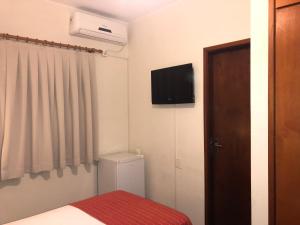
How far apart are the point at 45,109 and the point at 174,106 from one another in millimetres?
1483

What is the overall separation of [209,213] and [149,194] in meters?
0.98

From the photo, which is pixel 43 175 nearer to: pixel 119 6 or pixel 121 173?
pixel 121 173

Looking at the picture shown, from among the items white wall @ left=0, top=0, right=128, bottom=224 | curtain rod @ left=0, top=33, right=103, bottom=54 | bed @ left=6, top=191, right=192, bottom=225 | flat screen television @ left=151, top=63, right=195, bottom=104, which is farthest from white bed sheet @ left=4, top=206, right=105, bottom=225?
curtain rod @ left=0, top=33, right=103, bottom=54

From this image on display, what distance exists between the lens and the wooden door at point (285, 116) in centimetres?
143

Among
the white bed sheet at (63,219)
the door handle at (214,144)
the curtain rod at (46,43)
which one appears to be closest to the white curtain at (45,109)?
the curtain rod at (46,43)

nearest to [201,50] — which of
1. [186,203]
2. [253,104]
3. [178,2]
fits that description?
[178,2]

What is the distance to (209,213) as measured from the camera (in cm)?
271

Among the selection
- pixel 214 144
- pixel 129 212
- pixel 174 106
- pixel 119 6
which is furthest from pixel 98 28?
pixel 129 212

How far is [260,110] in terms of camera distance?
62.3 inches

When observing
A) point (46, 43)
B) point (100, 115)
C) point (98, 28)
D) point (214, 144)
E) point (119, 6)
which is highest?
point (119, 6)

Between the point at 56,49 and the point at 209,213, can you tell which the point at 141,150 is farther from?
the point at 56,49

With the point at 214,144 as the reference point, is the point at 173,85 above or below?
above

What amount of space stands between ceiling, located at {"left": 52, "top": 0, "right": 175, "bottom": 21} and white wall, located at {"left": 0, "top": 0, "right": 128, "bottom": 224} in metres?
0.20

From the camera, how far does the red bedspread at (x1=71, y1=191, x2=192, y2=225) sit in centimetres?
175
